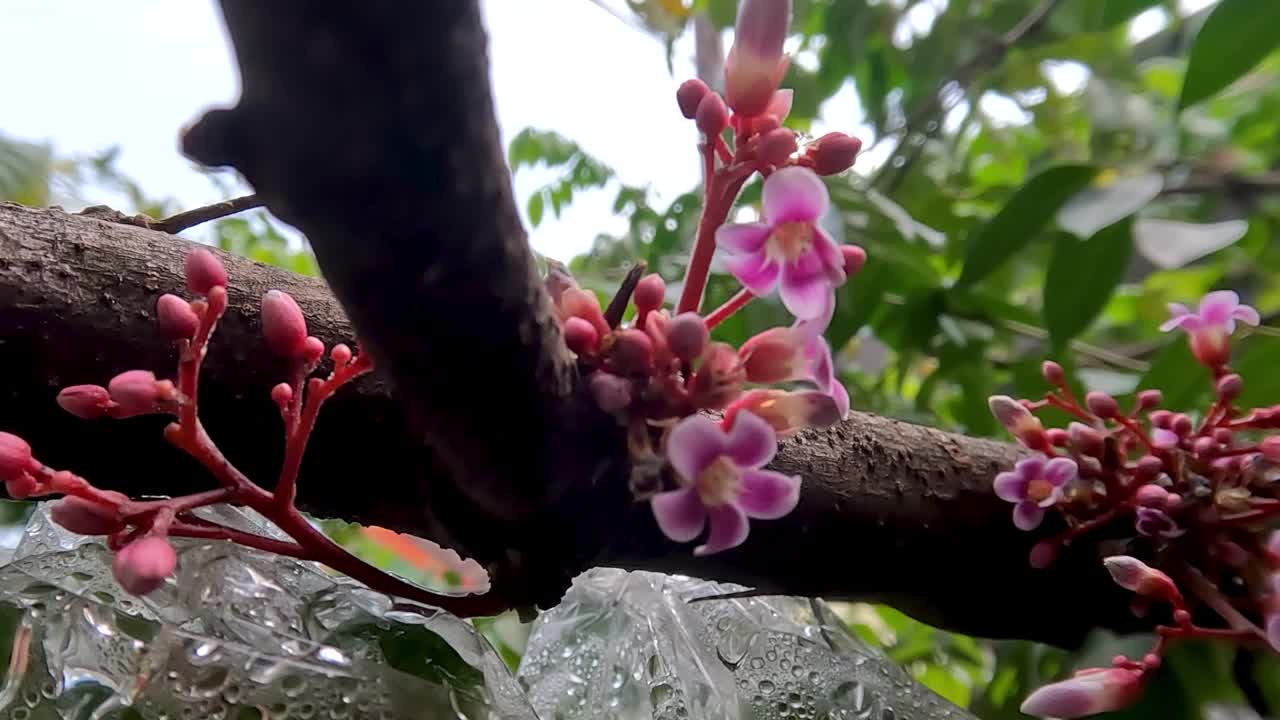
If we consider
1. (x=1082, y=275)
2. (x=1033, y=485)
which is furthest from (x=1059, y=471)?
(x=1082, y=275)

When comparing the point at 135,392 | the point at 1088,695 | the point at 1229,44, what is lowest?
the point at 1088,695

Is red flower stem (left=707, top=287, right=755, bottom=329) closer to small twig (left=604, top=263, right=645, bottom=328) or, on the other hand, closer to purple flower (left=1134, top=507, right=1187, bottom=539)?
small twig (left=604, top=263, right=645, bottom=328)

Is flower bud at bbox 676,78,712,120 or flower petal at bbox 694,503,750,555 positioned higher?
flower bud at bbox 676,78,712,120

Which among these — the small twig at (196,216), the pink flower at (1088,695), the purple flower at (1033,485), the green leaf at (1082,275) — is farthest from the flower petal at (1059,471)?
the small twig at (196,216)

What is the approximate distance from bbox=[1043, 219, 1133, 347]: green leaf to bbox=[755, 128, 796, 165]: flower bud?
57 centimetres

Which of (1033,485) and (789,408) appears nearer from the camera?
(789,408)

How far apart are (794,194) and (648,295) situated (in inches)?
3.0

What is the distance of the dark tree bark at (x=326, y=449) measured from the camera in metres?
0.37

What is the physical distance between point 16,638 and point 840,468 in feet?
1.32

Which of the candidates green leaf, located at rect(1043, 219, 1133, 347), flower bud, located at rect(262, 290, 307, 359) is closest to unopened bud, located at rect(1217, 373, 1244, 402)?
green leaf, located at rect(1043, 219, 1133, 347)

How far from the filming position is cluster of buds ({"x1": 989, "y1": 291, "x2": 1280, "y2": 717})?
515 millimetres

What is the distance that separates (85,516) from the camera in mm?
303

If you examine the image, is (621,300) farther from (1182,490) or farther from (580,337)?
(1182,490)

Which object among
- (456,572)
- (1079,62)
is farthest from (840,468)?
(1079,62)
